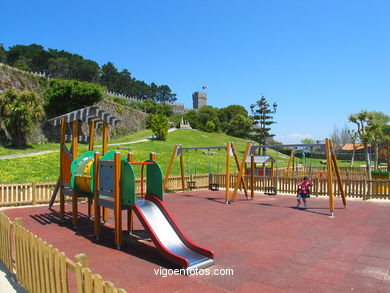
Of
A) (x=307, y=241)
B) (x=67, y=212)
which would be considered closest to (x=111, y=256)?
(x=307, y=241)

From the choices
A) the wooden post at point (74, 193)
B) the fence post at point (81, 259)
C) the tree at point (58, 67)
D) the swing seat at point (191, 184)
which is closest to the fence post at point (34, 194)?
the wooden post at point (74, 193)

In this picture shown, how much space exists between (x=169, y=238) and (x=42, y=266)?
9.27 ft

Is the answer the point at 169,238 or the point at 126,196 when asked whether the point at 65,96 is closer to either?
the point at 126,196

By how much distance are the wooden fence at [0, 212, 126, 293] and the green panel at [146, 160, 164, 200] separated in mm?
2709

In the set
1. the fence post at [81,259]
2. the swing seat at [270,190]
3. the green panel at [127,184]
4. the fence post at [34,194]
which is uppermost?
the green panel at [127,184]

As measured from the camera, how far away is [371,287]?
5.03 metres

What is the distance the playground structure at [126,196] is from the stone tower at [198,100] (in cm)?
14157

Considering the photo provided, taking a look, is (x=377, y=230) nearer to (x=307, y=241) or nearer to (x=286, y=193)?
(x=307, y=241)

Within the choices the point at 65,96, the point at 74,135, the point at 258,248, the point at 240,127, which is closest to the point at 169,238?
the point at 258,248

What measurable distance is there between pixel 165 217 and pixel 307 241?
3650 millimetres

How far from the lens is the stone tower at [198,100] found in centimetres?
15088

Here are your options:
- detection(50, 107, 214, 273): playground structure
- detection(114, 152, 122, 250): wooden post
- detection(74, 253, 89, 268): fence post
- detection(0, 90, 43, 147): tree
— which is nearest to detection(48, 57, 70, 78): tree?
detection(0, 90, 43, 147): tree

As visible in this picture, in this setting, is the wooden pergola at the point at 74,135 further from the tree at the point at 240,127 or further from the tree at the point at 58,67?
the tree at the point at 58,67

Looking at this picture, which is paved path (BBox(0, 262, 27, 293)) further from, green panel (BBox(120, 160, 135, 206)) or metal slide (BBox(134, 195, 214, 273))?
green panel (BBox(120, 160, 135, 206))
